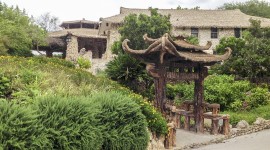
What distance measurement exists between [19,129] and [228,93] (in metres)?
17.8

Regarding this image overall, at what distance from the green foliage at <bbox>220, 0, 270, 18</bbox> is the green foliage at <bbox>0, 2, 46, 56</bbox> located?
121 feet

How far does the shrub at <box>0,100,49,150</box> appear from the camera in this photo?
25.0 feet

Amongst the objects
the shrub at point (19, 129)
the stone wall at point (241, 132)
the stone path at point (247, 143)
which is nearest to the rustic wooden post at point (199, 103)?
the stone wall at point (241, 132)

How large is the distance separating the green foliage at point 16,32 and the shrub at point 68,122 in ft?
65.7

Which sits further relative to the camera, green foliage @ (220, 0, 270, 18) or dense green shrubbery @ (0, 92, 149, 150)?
green foliage @ (220, 0, 270, 18)

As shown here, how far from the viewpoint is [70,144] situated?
9070mm

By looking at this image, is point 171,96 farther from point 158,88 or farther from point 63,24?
point 63,24

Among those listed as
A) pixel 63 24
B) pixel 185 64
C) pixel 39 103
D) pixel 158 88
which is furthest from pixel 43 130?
pixel 63 24

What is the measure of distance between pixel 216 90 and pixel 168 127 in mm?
11343

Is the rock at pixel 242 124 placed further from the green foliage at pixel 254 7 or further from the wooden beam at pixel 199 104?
the green foliage at pixel 254 7

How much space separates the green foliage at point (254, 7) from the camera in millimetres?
60691

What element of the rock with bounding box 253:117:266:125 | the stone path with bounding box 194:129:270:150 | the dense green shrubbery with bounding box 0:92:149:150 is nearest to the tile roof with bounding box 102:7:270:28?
the rock with bounding box 253:117:266:125

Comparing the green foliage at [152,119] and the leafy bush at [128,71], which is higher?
the leafy bush at [128,71]

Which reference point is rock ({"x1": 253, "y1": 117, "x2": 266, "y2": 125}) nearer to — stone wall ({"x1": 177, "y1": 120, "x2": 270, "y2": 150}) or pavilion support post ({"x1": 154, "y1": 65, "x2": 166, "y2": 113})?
stone wall ({"x1": 177, "y1": 120, "x2": 270, "y2": 150})
